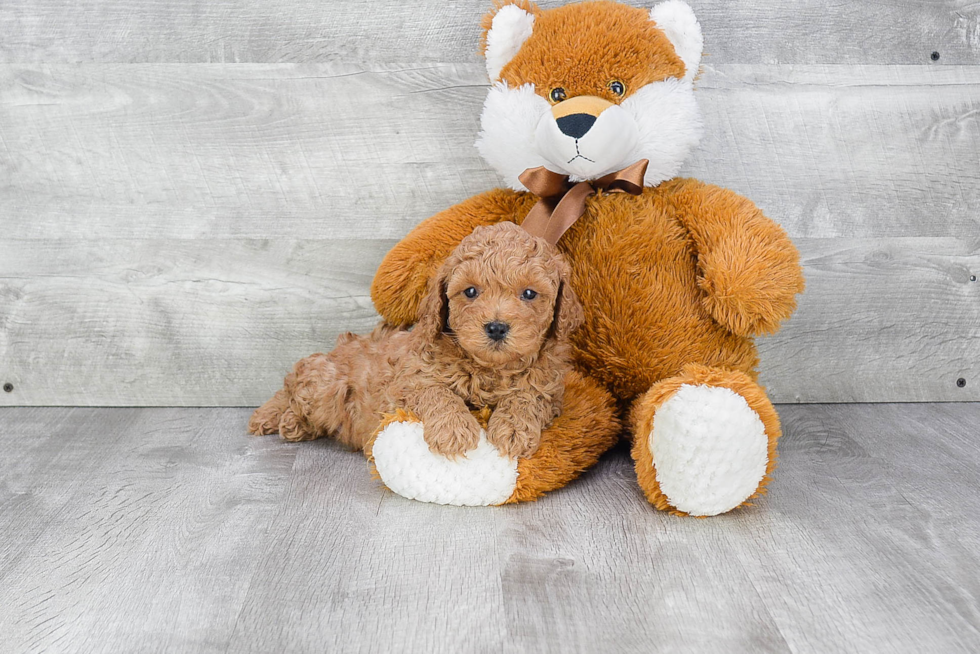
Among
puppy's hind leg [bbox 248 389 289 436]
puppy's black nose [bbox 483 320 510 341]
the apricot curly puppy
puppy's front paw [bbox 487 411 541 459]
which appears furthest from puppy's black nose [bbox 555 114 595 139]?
puppy's hind leg [bbox 248 389 289 436]

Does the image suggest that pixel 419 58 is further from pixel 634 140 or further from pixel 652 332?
pixel 652 332

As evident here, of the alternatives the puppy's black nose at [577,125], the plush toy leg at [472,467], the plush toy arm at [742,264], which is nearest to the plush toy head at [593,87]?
the puppy's black nose at [577,125]

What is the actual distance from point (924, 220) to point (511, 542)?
1160mm

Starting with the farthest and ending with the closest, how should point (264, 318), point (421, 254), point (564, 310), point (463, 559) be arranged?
point (264, 318)
point (421, 254)
point (564, 310)
point (463, 559)

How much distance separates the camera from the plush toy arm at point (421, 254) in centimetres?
144

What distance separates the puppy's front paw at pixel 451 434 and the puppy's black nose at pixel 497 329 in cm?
14

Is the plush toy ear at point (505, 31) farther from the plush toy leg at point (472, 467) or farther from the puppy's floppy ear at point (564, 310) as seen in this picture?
the plush toy leg at point (472, 467)

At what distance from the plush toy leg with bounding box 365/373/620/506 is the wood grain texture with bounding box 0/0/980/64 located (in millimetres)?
800

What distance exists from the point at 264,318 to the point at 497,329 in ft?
2.57

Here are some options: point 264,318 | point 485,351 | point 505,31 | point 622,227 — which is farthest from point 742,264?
point 264,318

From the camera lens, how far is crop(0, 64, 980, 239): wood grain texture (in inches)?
66.6

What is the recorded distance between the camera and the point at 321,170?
1716mm

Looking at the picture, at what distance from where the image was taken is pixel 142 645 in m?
0.94

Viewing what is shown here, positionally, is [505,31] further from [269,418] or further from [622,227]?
[269,418]
